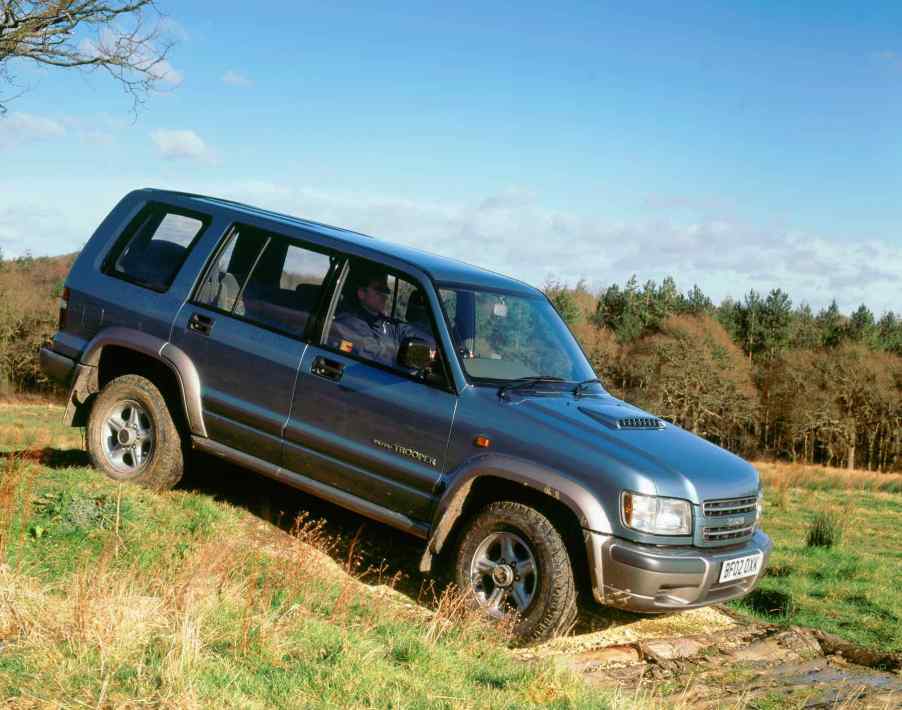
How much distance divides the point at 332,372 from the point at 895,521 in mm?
15276

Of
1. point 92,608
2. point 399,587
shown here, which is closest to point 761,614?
point 399,587

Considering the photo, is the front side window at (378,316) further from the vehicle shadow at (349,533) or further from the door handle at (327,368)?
the vehicle shadow at (349,533)

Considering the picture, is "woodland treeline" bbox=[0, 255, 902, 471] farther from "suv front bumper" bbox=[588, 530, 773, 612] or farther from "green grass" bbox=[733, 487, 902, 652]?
"suv front bumper" bbox=[588, 530, 773, 612]

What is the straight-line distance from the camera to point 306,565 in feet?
19.1

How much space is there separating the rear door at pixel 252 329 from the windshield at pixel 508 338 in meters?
1.02

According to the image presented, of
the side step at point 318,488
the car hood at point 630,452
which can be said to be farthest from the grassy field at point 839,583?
the side step at point 318,488

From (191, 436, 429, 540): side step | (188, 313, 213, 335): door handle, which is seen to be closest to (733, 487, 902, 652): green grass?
(191, 436, 429, 540): side step

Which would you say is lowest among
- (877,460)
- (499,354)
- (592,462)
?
(877,460)

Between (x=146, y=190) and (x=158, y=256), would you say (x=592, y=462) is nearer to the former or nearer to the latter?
(x=158, y=256)

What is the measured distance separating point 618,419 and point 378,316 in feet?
5.80

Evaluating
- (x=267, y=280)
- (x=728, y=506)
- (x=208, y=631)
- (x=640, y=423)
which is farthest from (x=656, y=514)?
(x=267, y=280)

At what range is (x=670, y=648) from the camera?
5.95 m

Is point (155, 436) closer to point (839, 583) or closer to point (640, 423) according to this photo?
point (640, 423)

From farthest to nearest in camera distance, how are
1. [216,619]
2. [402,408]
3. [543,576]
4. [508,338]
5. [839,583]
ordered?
1. [839,583]
2. [508,338]
3. [402,408]
4. [543,576]
5. [216,619]
